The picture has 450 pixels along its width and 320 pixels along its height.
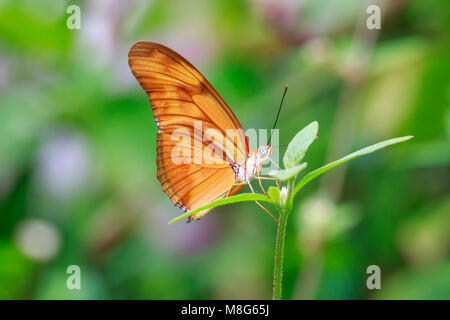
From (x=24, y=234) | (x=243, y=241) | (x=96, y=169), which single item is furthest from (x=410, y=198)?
(x=24, y=234)

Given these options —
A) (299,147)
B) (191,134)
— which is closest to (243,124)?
(191,134)

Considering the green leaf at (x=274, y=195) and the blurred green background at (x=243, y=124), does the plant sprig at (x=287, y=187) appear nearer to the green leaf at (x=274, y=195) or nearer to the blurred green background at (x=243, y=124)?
the green leaf at (x=274, y=195)

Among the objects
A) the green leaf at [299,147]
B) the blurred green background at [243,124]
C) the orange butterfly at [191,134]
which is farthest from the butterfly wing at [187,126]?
the blurred green background at [243,124]

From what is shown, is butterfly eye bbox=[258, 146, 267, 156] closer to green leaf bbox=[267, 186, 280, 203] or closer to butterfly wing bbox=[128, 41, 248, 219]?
butterfly wing bbox=[128, 41, 248, 219]

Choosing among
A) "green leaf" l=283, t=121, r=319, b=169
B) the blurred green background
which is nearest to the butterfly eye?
"green leaf" l=283, t=121, r=319, b=169

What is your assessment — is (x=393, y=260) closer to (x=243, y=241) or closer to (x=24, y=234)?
(x=243, y=241)

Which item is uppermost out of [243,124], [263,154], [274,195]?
[243,124]

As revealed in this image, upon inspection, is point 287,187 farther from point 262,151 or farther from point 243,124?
point 243,124
